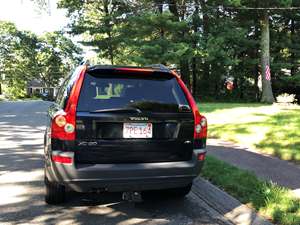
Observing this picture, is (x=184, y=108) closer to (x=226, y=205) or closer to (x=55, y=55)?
(x=226, y=205)

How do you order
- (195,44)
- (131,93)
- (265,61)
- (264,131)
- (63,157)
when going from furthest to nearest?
(265,61), (195,44), (264,131), (131,93), (63,157)

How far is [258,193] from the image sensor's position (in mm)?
5582

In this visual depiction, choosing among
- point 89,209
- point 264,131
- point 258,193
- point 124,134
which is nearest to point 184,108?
point 124,134

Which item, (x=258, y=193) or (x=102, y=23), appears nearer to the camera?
(x=258, y=193)

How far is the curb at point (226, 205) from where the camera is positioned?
4.91m

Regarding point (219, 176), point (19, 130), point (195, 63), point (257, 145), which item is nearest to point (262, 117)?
point (257, 145)

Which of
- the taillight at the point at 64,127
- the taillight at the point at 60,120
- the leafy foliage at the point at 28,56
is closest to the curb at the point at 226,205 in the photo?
the taillight at the point at 64,127

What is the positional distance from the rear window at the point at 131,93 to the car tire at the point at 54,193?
1286mm

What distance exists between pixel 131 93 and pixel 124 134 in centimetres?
55

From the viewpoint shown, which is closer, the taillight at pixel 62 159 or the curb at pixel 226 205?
the taillight at pixel 62 159

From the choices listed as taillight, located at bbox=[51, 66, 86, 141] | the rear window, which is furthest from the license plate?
taillight, located at bbox=[51, 66, 86, 141]

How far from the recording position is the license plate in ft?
15.5

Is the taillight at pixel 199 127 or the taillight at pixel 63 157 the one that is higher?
the taillight at pixel 199 127

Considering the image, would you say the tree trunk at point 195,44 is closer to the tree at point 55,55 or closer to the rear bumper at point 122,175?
the rear bumper at point 122,175
